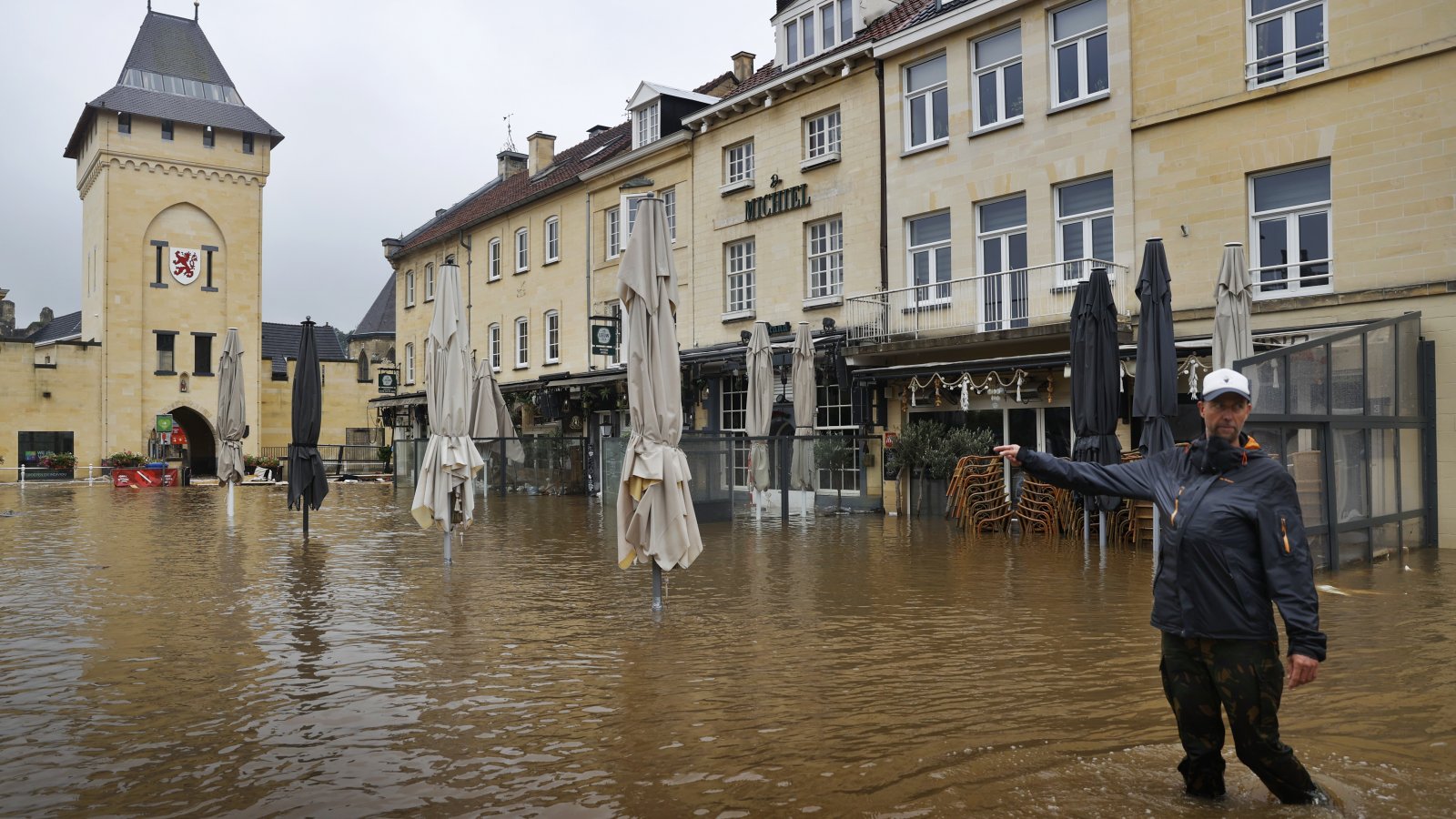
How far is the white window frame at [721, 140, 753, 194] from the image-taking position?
80.7 ft

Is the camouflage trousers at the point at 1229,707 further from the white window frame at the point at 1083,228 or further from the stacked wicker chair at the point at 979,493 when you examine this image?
the white window frame at the point at 1083,228

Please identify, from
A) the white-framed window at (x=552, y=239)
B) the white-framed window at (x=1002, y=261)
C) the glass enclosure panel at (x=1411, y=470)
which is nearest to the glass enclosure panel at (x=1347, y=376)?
the glass enclosure panel at (x=1411, y=470)

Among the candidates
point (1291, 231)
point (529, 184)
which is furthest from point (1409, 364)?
point (529, 184)

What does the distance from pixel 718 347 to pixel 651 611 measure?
636 inches

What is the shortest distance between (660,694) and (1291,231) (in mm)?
13315

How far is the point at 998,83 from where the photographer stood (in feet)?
63.7

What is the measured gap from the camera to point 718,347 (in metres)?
24.7

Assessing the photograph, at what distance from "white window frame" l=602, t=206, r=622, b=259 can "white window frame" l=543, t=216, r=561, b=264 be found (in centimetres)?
257

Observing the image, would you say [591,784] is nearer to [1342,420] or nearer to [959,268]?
[1342,420]

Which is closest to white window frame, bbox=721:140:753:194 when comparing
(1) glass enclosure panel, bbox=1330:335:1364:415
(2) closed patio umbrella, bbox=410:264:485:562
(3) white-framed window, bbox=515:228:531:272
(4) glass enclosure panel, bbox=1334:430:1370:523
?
(3) white-framed window, bbox=515:228:531:272

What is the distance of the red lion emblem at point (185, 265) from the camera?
46.2 metres

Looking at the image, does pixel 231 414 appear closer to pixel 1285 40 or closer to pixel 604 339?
pixel 604 339

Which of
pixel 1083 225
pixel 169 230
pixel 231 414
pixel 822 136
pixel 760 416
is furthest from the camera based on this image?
pixel 169 230

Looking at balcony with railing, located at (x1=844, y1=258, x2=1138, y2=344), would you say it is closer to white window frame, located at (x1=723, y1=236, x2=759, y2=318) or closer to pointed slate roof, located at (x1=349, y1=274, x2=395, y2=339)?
white window frame, located at (x1=723, y1=236, x2=759, y2=318)
